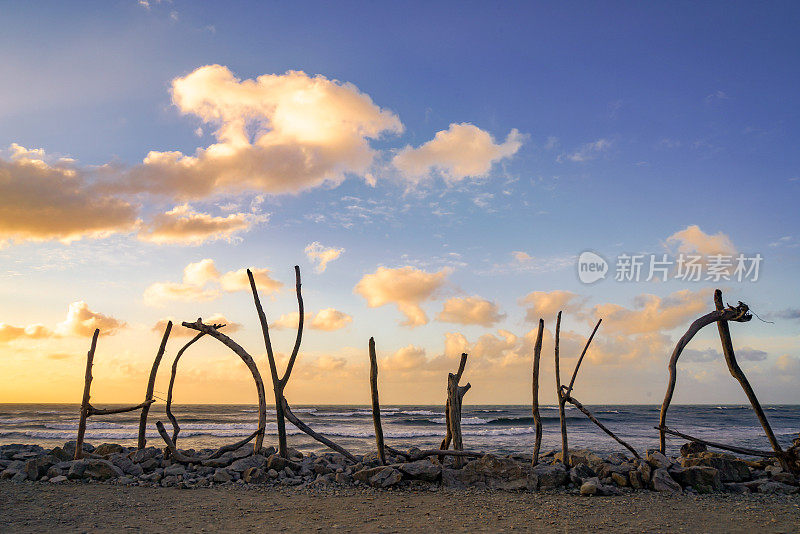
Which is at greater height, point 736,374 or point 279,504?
point 736,374

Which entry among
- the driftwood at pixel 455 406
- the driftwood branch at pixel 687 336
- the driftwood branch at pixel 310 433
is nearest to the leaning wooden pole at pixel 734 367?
the driftwood branch at pixel 687 336

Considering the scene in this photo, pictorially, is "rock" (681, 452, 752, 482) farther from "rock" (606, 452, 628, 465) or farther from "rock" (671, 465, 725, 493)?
"rock" (606, 452, 628, 465)

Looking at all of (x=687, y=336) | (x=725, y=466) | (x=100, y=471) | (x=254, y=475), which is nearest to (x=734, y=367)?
(x=687, y=336)

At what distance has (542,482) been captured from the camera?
10148mm

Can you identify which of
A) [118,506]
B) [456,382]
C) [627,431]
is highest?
[456,382]

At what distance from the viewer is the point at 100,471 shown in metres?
11.0

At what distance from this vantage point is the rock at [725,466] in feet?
34.9

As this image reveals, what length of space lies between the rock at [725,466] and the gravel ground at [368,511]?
34.4 inches

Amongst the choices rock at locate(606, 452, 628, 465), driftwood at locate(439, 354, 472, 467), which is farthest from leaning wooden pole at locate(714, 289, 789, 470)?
driftwood at locate(439, 354, 472, 467)

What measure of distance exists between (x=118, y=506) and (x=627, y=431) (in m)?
32.6

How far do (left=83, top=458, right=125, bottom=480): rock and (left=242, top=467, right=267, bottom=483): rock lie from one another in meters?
2.65

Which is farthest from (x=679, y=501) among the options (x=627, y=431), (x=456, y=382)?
(x=627, y=431)

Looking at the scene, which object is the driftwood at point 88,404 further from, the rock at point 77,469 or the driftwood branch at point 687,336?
the driftwood branch at point 687,336

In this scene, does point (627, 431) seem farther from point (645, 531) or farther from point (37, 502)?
point (37, 502)
